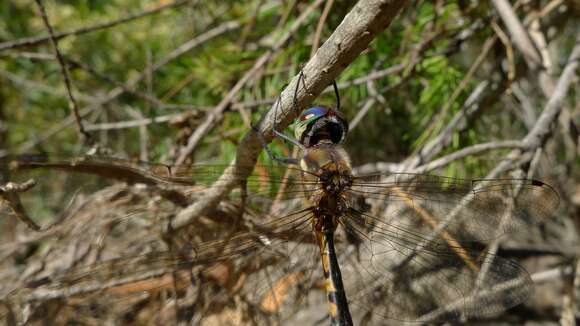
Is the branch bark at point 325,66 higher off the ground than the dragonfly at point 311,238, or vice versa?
the branch bark at point 325,66

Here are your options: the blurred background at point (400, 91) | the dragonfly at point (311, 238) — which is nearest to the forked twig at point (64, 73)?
the blurred background at point (400, 91)

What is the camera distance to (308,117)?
1194mm

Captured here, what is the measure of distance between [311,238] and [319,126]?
33 centimetres

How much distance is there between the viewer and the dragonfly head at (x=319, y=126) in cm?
120

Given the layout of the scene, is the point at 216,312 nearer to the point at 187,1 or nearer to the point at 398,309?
the point at 398,309

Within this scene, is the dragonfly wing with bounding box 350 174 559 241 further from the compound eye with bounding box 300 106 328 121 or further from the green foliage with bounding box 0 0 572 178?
the green foliage with bounding box 0 0 572 178

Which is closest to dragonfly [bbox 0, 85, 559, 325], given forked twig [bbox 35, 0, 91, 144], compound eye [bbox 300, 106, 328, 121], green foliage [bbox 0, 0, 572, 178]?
compound eye [bbox 300, 106, 328, 121]

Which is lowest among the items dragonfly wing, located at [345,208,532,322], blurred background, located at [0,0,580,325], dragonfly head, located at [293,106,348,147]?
dragonfly wing, located at [345,208,532,322]

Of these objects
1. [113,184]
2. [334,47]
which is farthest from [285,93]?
[113,184]

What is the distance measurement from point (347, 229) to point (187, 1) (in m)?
1.32

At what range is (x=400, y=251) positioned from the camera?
51.9 inches

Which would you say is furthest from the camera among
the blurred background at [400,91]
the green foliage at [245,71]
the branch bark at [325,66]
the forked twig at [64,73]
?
the green foliage at [245,71]

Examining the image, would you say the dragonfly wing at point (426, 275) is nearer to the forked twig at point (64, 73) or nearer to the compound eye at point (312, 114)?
the compound eye at point (312, 114)

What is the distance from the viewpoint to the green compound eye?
1.20 m
